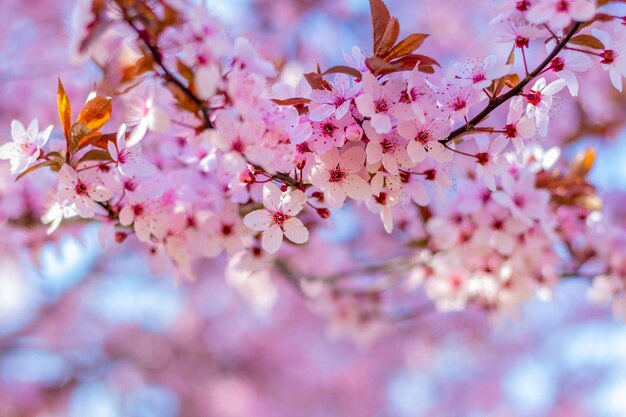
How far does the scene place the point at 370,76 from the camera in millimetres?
992

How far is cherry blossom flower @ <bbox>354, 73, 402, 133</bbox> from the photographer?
98 centimetres

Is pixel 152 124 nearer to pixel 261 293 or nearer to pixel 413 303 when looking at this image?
pixel 261 293

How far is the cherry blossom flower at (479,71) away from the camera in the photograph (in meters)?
1.03

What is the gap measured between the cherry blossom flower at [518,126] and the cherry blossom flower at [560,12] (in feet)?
0.59

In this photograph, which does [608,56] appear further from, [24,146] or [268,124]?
[24,146]

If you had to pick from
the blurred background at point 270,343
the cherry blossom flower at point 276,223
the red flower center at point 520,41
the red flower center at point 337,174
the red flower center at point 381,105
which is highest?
the blurred background at point 270,343

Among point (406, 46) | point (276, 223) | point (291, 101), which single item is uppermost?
point (406, 46)

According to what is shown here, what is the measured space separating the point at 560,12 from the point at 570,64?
5.8 inches

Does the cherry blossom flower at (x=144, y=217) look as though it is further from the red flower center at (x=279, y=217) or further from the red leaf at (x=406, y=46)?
the red leaf at (x=406, y=46)

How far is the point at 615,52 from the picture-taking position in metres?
1.07

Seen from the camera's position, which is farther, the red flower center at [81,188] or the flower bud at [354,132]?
the red flower center at [81,188]

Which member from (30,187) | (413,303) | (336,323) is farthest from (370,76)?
(413,303)

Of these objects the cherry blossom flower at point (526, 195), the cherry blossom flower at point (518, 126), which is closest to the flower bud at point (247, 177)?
the cherry blossom flower at point (518, 126)

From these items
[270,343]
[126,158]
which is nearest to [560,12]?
[126,158]
